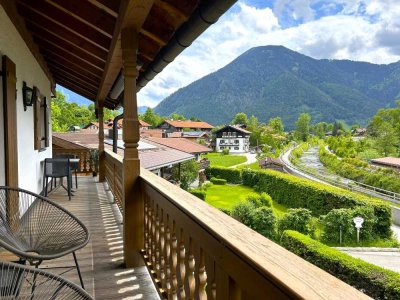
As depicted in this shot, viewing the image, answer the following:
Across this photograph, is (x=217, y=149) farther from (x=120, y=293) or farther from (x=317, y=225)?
(x=120, y=293)

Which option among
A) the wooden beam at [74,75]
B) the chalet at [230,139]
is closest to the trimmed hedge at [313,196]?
the wooden beam at [74,75]

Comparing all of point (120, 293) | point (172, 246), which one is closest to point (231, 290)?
point (172, 246)

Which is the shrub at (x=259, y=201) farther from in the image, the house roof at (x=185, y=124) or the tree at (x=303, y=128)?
the tree at (x=303, y=128)

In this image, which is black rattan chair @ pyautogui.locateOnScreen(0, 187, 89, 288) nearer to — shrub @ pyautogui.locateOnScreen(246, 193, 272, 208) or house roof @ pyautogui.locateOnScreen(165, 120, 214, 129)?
shrub @ pyautogui.locateOnScreen(246, 193, 272, 208)

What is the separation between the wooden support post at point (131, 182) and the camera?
281 centimetres

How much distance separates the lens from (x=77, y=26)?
3.37m

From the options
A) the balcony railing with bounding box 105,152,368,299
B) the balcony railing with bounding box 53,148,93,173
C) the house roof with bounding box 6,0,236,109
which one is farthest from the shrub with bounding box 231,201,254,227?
the balcony railing with bounding box 105,152,368,299

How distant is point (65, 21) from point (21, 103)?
4.77 ft

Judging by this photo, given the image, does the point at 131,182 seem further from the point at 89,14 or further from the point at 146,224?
the point at 89,14

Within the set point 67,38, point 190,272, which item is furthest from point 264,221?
point 190,272

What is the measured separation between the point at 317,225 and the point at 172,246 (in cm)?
1811

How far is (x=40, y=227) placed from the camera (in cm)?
222

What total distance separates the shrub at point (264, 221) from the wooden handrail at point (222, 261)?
44.2 feet

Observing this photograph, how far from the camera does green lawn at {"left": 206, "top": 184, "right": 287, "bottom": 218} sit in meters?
21.9
